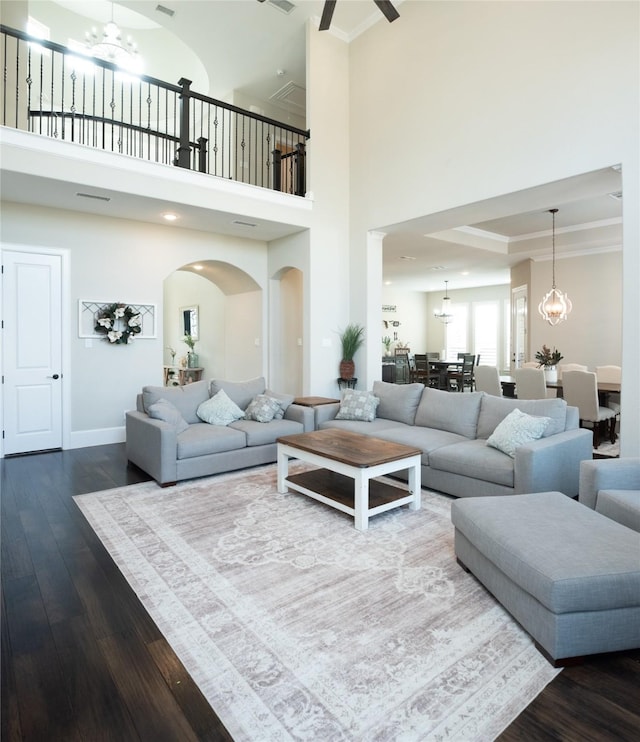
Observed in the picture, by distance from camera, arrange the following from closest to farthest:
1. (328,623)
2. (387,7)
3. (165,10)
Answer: (328,623)
(387,7)
(165,10)

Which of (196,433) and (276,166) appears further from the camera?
(276,166)

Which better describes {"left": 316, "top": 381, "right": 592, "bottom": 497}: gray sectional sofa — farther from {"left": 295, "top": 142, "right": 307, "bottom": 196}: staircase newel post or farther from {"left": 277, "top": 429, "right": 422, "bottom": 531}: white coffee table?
{"left": 295, "top": 142, "right": 307, "bottom": 196}: staircase newel post

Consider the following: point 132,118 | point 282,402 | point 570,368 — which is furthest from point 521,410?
point 132,118

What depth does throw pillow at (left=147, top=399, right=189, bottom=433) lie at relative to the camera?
14.8 ft

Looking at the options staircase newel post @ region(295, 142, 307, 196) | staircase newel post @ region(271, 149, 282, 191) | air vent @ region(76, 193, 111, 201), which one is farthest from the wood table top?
staircase newel post @ region(295, 142, 307, 196)

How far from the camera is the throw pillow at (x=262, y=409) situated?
17.3ft

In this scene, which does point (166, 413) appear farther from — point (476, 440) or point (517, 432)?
point (517, 432)

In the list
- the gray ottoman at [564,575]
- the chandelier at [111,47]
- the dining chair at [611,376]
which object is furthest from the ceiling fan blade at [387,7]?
the dining chair at [611,376]

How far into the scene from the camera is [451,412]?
4.71 metres

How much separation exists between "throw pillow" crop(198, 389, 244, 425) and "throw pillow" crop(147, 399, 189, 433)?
0.41 meters

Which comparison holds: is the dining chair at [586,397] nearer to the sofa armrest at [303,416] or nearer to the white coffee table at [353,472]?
the white coffee table at [353,472]

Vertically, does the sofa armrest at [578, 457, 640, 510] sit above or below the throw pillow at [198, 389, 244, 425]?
below

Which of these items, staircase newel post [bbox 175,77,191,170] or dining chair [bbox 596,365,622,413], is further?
dining chair [bbox 596,365,622,413]

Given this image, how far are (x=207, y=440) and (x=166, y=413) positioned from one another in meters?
0.49
